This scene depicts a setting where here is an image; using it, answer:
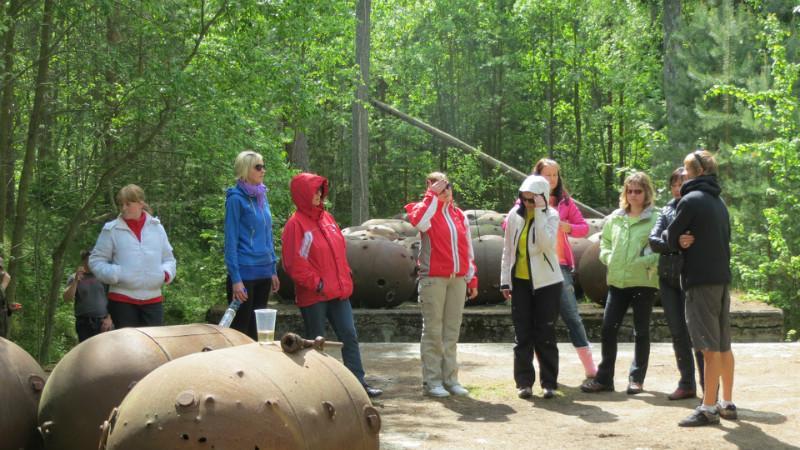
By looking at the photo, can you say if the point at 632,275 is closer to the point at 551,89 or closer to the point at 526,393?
the point at 526,393

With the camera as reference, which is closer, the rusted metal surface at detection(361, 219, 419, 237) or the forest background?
the forest background

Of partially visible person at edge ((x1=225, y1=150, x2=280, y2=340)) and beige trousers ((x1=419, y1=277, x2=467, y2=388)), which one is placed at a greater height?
partially visible person at edge ((x1=225, y1=150, x2=280, y2=340))

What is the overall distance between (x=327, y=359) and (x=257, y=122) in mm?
9707

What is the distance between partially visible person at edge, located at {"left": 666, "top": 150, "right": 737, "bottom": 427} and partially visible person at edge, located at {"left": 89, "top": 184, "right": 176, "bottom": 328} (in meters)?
3.83

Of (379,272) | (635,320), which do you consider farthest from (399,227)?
(635,320)

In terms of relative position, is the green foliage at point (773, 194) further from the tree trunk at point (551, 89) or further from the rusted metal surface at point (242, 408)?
the tree trunk at point (551, 89)

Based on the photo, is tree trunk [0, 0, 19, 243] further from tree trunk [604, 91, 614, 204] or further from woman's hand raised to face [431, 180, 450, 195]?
tree trunk [604, 91, 614, 204]

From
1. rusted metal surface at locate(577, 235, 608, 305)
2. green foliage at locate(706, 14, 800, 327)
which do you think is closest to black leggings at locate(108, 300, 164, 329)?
rusted metal surface at locate(577, 235, 608, 305)

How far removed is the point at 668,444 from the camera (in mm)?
7254

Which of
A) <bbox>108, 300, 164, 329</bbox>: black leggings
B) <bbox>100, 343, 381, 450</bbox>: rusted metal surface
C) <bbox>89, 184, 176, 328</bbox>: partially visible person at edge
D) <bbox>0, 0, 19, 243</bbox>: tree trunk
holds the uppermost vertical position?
<bbox>0, 0, 19, 243</bbox>: tree trunk

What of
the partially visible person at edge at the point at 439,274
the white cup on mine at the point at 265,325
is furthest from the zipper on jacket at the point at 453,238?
the white cup on mine at the point at 265,325

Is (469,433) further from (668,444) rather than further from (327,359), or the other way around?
(327,359)

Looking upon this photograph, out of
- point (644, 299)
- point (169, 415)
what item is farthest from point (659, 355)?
point (169, 415)

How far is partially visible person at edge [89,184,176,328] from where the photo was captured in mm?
7973
